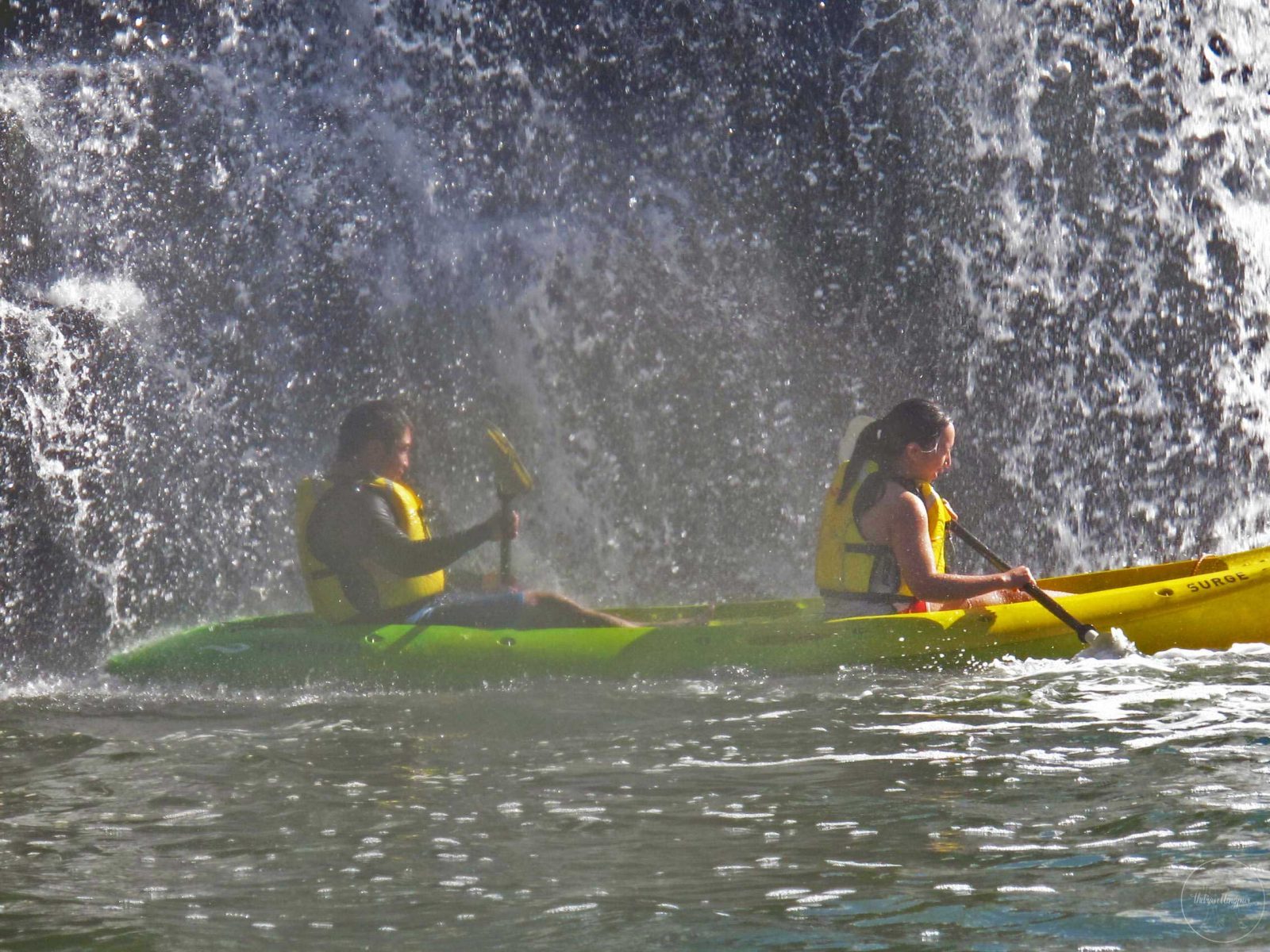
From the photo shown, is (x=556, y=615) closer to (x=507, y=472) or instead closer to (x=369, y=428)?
(x=507, y=472)

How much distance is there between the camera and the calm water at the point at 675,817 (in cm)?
270

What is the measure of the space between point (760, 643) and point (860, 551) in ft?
1.81

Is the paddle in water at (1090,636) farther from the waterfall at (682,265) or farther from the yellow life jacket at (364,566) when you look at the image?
the waterfall at (682,265)

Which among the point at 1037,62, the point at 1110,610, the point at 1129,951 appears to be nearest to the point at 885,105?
the point at 1037,62

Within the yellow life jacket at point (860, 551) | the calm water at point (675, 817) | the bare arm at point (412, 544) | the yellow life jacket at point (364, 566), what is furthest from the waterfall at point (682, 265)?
the calm water at point (675, 817)

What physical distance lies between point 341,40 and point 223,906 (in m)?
8.90

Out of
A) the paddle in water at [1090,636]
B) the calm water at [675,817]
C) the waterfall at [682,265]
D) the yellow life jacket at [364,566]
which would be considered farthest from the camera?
the waterfall at [682,265]

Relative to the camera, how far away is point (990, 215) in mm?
10641

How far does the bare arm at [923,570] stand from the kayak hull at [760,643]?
0.60ft

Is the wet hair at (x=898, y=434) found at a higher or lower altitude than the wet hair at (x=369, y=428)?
lower

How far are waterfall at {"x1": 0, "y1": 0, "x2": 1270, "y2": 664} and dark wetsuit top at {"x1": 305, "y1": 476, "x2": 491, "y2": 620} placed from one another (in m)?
4.38

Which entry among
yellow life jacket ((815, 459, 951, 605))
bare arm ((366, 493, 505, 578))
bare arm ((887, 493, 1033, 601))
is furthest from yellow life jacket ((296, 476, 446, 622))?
bare arm ((887, 493, 1033, 601))

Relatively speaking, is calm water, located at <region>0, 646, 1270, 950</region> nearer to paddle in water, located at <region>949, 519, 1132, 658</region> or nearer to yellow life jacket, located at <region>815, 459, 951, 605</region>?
paddle in water, located at <region>949, 519, 1132, 658</region>

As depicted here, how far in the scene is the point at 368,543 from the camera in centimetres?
574
